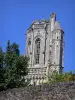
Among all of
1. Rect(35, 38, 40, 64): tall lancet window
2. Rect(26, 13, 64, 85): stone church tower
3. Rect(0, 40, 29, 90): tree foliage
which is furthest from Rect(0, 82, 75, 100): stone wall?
Rect(35, 38, 40, 64): tall lancet window

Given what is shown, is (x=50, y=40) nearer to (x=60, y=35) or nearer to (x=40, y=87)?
(x=60, y=35)

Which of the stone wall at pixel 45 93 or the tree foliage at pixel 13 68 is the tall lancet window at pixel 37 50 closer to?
the tree foliage at pixel 13 68

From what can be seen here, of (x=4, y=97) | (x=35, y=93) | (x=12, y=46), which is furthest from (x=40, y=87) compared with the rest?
(x=12, y=46)

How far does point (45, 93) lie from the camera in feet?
65.1

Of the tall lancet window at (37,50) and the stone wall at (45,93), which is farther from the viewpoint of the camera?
the tall lancet window at (37,50)

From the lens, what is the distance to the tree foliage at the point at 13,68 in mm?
31156

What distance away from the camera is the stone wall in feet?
62.8

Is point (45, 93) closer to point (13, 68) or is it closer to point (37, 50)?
point (13, 68)

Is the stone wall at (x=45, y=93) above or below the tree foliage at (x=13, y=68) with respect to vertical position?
below

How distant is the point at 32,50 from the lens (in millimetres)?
97312

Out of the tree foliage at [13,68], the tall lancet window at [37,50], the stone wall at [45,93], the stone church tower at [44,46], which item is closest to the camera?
the stone wall at [45,93]

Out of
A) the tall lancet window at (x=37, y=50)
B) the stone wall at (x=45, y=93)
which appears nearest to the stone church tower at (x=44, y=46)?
the tall lancet window at (x=37, y=50)

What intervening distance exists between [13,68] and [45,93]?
41.0 ft

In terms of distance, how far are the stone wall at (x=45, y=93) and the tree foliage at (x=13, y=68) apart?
9.59m
